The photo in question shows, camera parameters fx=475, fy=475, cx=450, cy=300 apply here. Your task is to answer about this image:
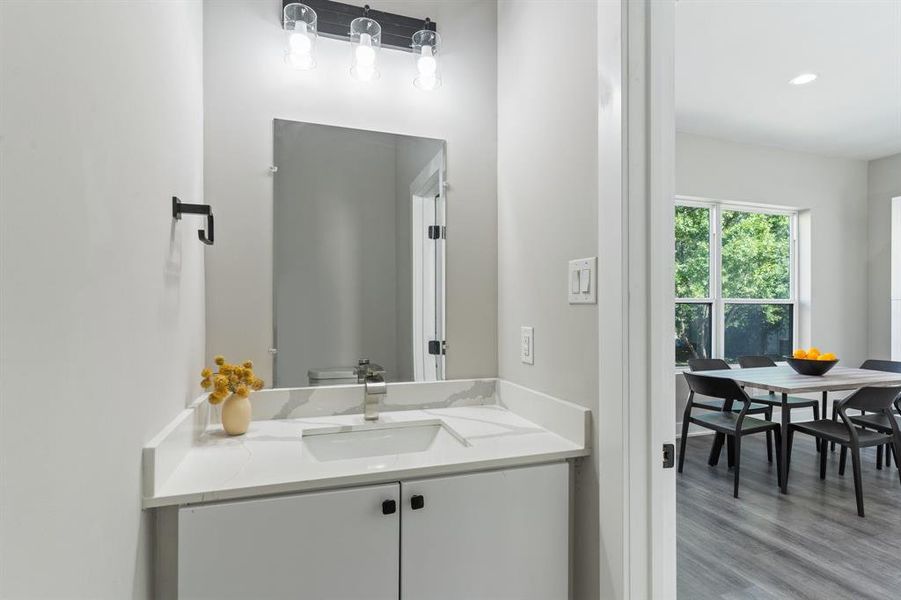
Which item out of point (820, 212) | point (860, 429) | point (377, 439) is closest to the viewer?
point (377, 439)

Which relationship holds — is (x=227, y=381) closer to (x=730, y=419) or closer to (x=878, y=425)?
(x=730, y=419)

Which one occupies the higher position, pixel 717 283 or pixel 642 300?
pixel 717 283

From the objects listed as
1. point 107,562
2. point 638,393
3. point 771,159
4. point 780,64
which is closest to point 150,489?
point 107,562

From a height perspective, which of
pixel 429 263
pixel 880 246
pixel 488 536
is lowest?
pixel 488 536

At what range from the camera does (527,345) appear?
1.56 m

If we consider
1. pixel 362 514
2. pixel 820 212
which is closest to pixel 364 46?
pixel 362 514

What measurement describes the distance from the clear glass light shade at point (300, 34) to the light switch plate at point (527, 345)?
1144mm

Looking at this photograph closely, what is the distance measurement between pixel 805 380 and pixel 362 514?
3239 millimetres

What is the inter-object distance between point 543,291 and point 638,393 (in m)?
0.47

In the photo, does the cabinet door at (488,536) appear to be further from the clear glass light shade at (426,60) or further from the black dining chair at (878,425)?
the black dining chair at (878,425)

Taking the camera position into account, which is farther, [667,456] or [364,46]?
[364,46]

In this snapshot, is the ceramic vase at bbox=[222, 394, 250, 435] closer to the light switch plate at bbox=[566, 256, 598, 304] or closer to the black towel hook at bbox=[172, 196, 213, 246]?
the black towel hook at bbox=[172, 196, 213, 246]

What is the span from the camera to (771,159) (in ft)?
15.0

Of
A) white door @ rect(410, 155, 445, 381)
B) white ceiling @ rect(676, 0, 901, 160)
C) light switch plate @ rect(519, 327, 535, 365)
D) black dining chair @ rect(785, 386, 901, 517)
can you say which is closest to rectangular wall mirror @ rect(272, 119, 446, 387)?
white door @ rect(410, 155, 445, 381)
